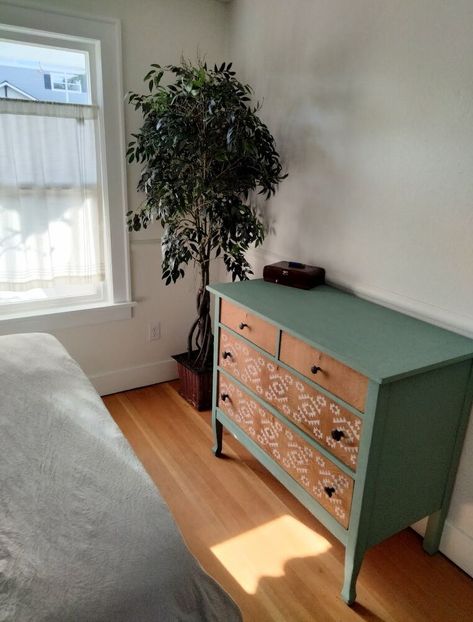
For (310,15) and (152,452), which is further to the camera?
(152,452)

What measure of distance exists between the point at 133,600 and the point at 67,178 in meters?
2.21

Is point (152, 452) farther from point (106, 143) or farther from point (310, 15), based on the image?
point (310, 15)

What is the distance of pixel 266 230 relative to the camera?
258 centimetres

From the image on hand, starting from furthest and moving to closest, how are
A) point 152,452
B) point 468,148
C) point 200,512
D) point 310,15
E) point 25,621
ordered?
point 152,452 → point 310,15 → point 200,512 → point 468,148 → point 25,621

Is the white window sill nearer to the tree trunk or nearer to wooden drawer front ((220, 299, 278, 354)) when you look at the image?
the tree trunk

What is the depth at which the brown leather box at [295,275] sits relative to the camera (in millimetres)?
2061

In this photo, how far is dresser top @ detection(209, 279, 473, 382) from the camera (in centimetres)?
137

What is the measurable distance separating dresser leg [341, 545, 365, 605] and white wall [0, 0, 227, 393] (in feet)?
5.95

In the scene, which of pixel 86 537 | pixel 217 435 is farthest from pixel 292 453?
pixel 86 537

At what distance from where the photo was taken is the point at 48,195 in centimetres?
245

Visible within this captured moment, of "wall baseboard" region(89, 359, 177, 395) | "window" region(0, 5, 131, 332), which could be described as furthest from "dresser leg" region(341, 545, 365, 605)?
"window" region(0, 5, 131, 332)

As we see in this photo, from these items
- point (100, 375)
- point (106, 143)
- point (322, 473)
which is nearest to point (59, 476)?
point (322, 473)

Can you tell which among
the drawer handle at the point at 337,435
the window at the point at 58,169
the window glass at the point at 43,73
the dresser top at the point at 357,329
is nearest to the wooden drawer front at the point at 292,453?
the drawer handle at the point at 337,435

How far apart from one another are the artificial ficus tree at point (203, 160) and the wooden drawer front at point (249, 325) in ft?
1.43
